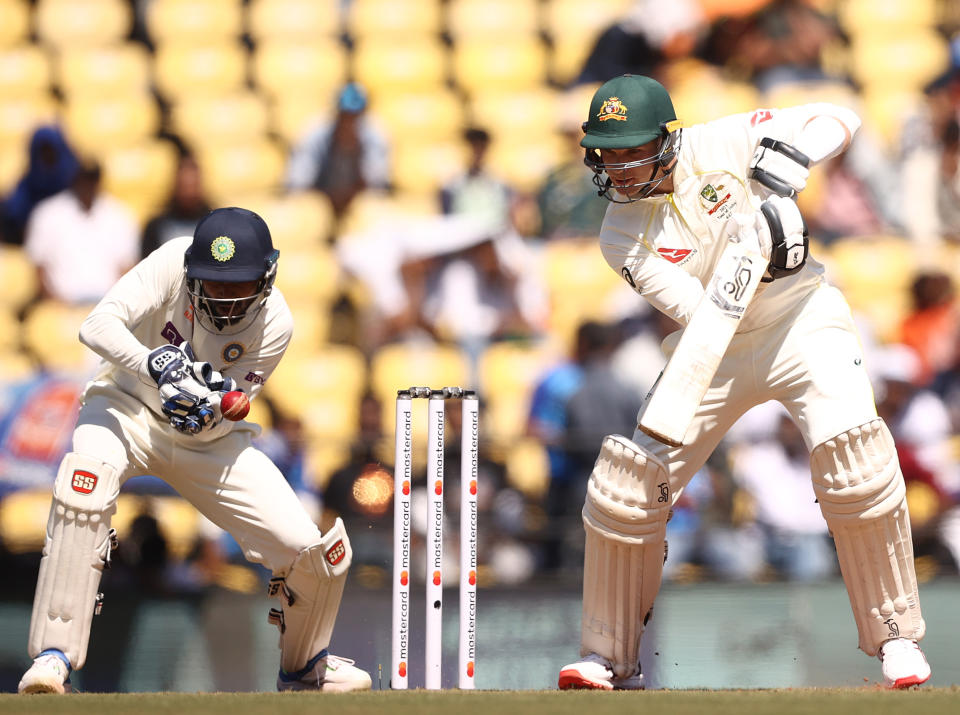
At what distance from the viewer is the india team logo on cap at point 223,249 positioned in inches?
161

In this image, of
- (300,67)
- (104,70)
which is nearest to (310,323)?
(300,67)

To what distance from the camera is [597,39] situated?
7812 mm

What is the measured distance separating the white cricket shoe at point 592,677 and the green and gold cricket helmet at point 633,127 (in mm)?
1357

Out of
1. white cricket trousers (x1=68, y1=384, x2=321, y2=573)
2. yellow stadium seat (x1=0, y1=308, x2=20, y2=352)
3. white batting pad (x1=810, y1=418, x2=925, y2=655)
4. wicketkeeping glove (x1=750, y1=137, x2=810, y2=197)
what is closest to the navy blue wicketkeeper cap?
white cricket trousers (x1=68, y1=384, x2=321, y2=573)

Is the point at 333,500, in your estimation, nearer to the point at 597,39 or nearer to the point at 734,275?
the point at 734,275

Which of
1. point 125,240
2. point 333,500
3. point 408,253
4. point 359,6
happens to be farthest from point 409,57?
point 333,500

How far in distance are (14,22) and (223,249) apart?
15.9 ft

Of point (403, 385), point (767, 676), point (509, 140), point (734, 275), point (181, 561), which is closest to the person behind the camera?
point (734, 275)

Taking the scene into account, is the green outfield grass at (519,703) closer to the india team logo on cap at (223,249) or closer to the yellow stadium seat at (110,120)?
the india team logo on cap at (223,249)

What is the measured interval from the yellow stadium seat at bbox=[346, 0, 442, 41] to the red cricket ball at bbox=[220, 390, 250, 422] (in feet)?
14.8

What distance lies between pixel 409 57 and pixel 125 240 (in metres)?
2.03

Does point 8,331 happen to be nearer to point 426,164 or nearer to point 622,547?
point 426,164

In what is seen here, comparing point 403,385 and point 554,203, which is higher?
point 554,203

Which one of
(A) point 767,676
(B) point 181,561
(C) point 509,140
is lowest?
(A) point 767,676
